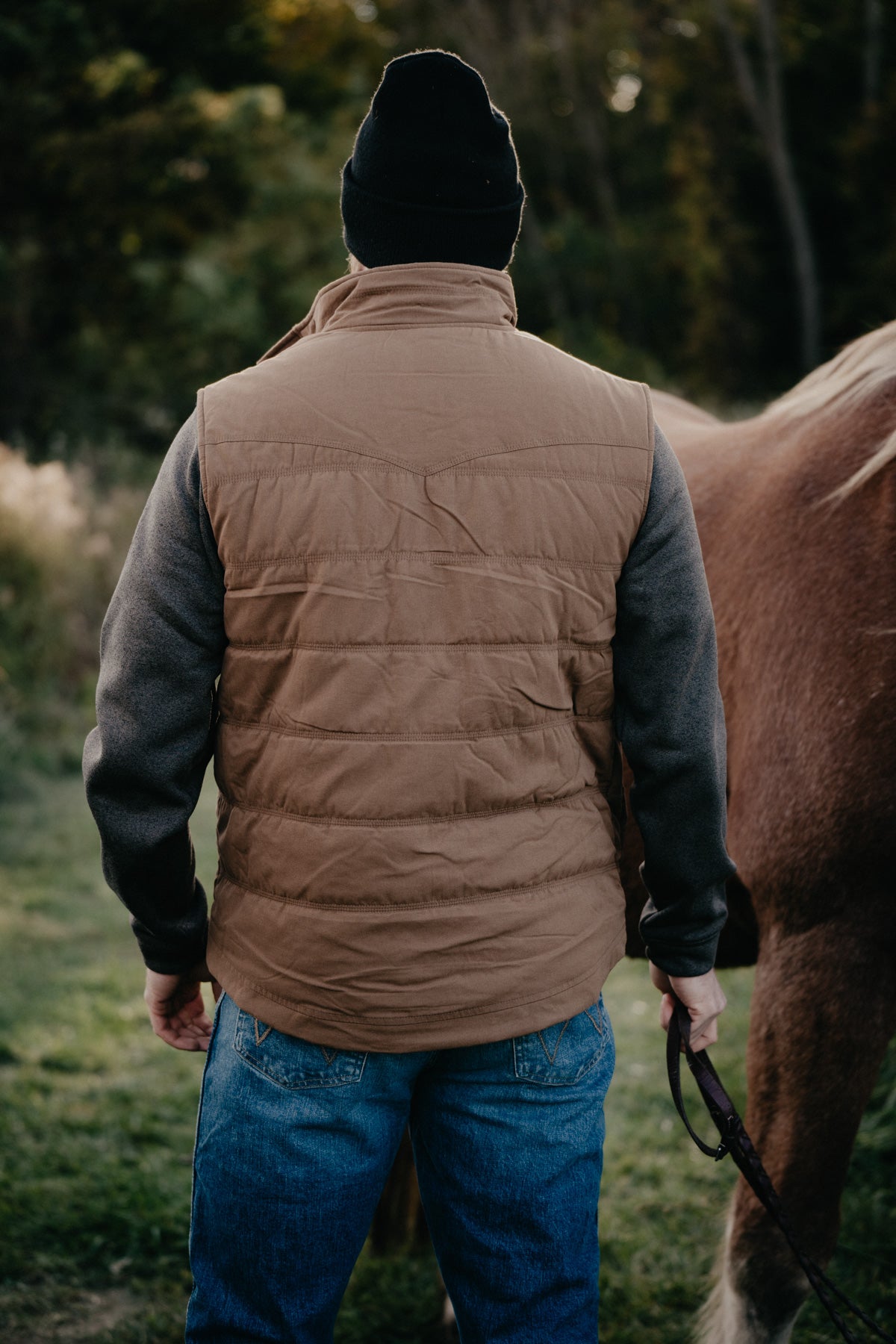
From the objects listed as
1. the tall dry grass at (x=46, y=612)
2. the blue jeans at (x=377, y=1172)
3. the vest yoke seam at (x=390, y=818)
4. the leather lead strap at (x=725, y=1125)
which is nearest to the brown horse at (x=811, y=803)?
the leather lead strap at (x=725, y=1125)

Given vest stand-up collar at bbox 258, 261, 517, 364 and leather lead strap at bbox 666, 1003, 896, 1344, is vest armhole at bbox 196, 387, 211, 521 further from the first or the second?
leather lead strap at bbox 666, 1003, 896, 1344

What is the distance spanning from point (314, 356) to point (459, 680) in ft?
1.46

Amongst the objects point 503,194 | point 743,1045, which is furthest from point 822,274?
point 503,194

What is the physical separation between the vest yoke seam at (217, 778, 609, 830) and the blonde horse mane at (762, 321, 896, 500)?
2.93 feet

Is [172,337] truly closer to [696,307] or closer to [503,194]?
[696,307]

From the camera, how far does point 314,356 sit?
133 cm

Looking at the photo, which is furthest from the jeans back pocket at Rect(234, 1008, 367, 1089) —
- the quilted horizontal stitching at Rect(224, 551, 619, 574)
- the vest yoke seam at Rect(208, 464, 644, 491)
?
the vest yoke seam at Rect(208, 464, 644, 491)

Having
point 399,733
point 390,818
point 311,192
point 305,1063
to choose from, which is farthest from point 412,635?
point 311,192

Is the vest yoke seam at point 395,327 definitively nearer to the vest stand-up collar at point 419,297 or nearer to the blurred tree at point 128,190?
the vest stand-up collar at point 419,297

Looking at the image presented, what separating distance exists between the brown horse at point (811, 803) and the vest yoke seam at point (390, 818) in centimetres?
63

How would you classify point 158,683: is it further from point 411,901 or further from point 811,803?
point 811,803

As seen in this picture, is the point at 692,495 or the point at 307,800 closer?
the point at 307,800

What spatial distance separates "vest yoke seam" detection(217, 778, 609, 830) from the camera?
4.26ft

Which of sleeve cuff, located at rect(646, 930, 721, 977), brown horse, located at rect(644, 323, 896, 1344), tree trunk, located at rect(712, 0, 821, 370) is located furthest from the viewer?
tree trunk, located at rect(712, 0, 821, 370)
